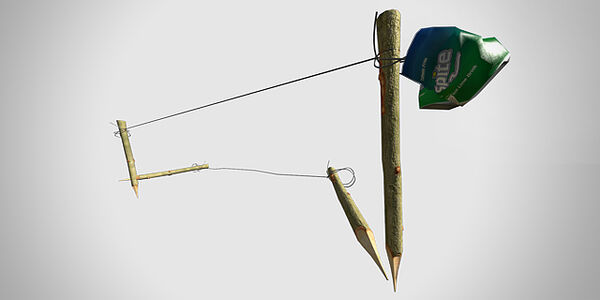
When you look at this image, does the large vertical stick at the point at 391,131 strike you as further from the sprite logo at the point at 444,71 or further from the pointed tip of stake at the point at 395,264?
the sprite logo at the point at 444,71

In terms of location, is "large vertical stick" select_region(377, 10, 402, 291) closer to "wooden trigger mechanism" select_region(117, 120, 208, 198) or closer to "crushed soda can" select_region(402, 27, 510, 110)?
"crushed soda can" select_region(402, 27, 510, 110)

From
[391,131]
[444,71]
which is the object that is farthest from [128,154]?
[444,71]

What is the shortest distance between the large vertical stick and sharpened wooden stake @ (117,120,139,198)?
5.08 metres

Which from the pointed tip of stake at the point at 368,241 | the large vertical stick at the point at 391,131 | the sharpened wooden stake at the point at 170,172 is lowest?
the pointed tip of stake at the point at 368,241

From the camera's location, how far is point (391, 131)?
214cm

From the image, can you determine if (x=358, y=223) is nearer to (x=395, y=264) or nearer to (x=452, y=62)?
(x=395, y=264)

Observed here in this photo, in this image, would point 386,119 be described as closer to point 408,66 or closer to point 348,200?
point 408,66

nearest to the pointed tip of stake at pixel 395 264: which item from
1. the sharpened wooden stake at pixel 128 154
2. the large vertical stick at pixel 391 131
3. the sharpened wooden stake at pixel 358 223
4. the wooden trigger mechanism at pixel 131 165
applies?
the large vertical stick at pixel 391 131

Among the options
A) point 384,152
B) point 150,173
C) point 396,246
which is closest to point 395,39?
point 384,152

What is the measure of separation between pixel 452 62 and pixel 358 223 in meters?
1.98

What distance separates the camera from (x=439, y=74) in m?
1.78

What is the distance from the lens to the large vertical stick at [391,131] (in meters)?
2.05

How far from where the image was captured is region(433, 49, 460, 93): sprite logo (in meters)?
1.70

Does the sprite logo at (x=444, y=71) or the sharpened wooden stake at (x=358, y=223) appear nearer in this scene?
the sprite logo at (x=444, y=71)
